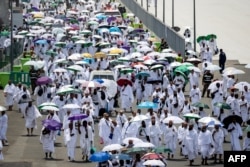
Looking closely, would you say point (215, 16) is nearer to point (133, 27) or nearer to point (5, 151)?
point (133, 27)

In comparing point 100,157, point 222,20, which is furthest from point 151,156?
point 222,20

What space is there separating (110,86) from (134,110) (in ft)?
5.15

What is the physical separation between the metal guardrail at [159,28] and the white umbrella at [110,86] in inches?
630

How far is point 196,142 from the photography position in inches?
1528

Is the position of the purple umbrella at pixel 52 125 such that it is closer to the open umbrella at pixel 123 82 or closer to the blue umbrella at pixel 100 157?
the blue umbrella at pixel 100 157

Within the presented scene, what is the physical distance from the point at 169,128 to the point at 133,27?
3691 cm

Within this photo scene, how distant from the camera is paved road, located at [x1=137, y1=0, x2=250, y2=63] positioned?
80.1m

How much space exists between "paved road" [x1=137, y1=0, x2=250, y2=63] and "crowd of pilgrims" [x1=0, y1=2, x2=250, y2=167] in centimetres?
1921

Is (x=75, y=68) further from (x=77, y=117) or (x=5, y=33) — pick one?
(x=5, y=33)

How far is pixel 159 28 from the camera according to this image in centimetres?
7531

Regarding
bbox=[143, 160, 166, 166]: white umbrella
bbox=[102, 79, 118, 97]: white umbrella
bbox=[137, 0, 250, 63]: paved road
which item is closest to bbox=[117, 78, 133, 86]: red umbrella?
bbox=[102, 79, 118, 97]: white umbrella

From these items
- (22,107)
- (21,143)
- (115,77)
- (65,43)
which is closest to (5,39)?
(65,43)

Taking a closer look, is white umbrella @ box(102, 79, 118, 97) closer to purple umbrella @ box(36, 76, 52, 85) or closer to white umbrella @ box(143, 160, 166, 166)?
purple umbrella @ box(36, 76, 52, 85)

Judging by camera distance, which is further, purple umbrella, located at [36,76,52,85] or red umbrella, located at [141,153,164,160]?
purple umbrella, located at [36,76,52,85]
